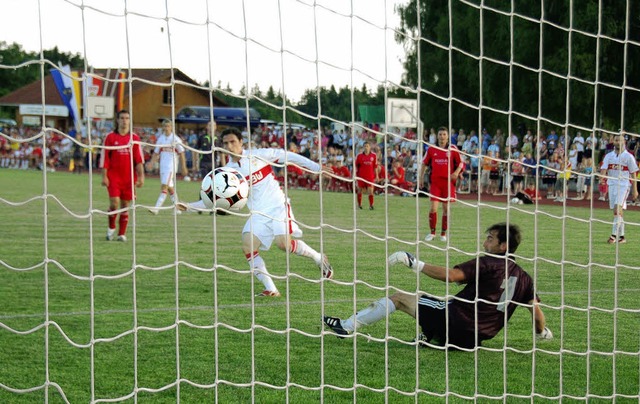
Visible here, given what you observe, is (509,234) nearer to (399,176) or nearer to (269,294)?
(269,294)

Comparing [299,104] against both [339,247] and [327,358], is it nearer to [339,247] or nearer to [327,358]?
[327,358]

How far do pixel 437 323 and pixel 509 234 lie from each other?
0.78 m

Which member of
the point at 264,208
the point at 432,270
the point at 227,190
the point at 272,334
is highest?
the point at 227,190

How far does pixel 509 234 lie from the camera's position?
6.12 m

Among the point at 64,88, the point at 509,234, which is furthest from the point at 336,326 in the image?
the point at 64,88

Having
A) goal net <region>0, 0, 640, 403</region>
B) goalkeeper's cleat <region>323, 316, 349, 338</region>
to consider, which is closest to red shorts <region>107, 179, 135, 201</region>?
goal net <region>0, 0, 640, 403</region>

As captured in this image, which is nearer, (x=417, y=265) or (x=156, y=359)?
(x=417, y=265)

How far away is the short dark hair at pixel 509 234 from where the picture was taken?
6.02 m

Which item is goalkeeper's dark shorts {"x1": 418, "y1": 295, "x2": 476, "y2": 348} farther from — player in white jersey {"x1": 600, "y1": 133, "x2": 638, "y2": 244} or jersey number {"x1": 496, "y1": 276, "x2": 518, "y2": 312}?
player in white jersey {"x1": 600, "y1": 133, "x2": 638, "y2": 244}

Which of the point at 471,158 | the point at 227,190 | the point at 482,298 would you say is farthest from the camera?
the point at 471,158

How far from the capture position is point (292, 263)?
36.0 ft

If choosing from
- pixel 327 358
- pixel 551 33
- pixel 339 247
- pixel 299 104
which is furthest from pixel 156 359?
pixel 551 33

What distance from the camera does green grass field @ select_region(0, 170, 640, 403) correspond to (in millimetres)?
5207

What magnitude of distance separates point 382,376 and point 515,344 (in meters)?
1.48
